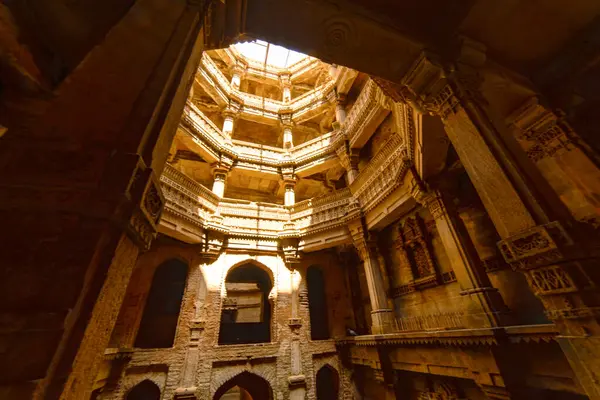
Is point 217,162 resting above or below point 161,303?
above

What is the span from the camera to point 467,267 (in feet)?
16.3

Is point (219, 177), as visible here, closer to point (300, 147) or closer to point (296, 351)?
point (300, 147)

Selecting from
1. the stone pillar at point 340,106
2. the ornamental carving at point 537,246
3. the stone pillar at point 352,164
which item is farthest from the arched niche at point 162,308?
the stone pillar at point 340,106

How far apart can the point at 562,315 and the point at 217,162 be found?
1013cm

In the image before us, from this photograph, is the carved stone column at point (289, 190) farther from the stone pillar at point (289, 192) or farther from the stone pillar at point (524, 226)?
the stone pillar at point (524, 226)

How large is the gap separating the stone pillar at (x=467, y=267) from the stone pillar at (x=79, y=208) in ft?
18.2

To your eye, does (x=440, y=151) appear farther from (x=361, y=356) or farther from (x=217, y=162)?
(x=217, y=162)

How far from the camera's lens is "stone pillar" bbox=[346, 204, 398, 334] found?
23.5ft

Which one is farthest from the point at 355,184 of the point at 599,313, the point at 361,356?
the point at 599,313

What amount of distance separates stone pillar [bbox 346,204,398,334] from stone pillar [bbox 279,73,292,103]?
9.06 metres

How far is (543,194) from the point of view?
7.51ft

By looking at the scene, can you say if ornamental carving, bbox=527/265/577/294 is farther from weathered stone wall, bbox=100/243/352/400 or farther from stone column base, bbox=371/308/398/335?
weathered stone wall, bbox=100/243/352/400

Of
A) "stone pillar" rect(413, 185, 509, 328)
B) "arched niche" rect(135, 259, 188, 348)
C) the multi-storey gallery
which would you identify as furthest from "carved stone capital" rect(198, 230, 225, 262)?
"stone pillar" rect(413, 185, 509, 328)

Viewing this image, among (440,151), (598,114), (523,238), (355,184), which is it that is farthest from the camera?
(355,184)
